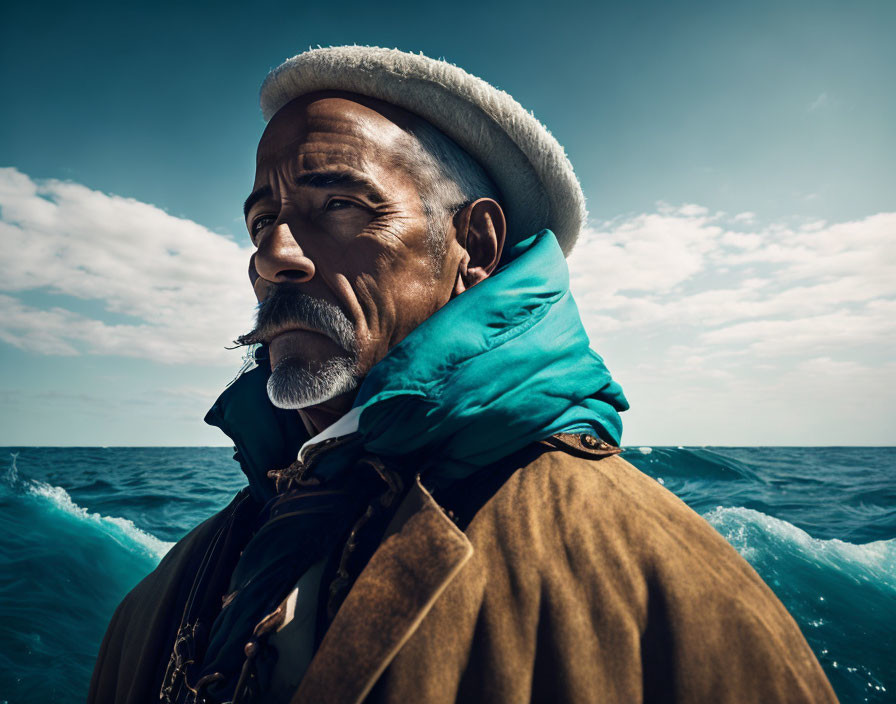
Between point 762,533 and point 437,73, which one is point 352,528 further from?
point 762,533

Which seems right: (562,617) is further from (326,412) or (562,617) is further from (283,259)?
(283,259)

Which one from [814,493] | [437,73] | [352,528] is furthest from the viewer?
[814,493]

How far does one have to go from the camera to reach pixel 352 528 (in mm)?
1173

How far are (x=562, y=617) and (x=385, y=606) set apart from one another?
33cm

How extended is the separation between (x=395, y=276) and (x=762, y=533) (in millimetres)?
9072

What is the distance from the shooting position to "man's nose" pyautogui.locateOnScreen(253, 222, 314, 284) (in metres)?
1.28

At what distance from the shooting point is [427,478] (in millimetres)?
1102

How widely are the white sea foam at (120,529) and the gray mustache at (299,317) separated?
30.1 ft

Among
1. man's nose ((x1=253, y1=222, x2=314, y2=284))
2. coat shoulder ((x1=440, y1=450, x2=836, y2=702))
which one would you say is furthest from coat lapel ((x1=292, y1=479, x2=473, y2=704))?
man's nose ((x1=253, y1=222, x2=314, y2=284))

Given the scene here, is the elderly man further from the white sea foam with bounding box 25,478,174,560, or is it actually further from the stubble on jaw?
the white sea foam with bounding box 25,478,174,560

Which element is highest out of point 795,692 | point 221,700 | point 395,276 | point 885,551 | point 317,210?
point 317,210

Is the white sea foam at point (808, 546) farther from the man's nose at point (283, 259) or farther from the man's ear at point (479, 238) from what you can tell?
the man's nose at point (283, 259)

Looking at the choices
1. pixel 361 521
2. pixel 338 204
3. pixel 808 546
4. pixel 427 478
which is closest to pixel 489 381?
pixel 427 478

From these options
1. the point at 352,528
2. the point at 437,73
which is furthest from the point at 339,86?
the point at 352,528
